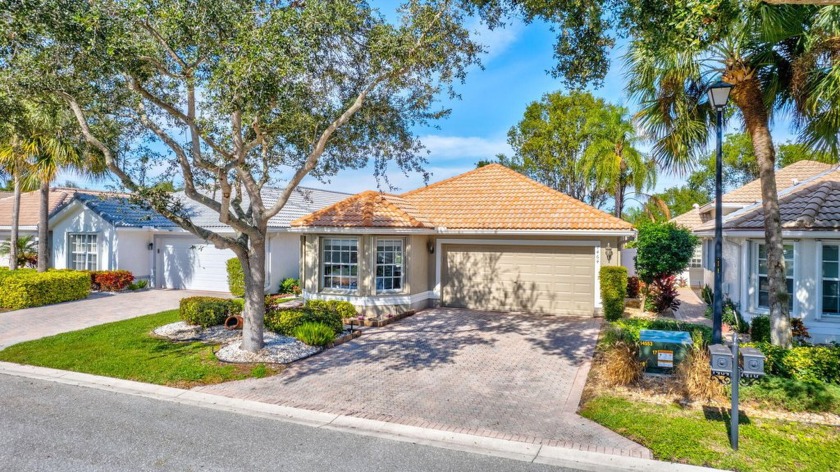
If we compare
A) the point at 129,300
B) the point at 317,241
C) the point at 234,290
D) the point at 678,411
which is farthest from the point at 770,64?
A: the point at 129,300

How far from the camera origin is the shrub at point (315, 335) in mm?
11234

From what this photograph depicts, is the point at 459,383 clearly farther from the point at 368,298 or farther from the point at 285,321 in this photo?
the point at 368,298

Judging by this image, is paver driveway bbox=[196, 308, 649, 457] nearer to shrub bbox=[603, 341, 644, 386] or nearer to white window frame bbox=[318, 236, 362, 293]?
shrub bbox=[603, 341, 644, 386]

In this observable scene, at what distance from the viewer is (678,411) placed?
7.34m

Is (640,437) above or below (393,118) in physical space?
below

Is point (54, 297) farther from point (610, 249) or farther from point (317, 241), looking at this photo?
point (610, 249)

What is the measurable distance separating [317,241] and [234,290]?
591cm

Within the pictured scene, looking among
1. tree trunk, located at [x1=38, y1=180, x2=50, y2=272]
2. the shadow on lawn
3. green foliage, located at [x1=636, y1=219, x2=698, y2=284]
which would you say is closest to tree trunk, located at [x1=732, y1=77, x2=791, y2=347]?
the shadow on lawn

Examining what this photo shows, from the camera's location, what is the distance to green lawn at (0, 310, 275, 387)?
923 centimetres

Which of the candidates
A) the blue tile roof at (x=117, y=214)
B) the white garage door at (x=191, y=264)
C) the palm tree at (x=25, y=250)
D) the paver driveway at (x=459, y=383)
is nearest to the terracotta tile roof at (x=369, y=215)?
the paver driveway at (x=459, y=383)

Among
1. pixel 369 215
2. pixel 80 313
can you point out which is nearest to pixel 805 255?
pixel 369 215

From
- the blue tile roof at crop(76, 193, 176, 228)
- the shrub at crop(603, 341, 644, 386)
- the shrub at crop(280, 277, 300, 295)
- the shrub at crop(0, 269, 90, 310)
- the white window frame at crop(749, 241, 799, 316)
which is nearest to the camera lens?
the shrub at crop(603, 341, 644, 386)

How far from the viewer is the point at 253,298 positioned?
10.5 metres

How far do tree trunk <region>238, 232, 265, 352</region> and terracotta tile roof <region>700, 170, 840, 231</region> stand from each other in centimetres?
1150
